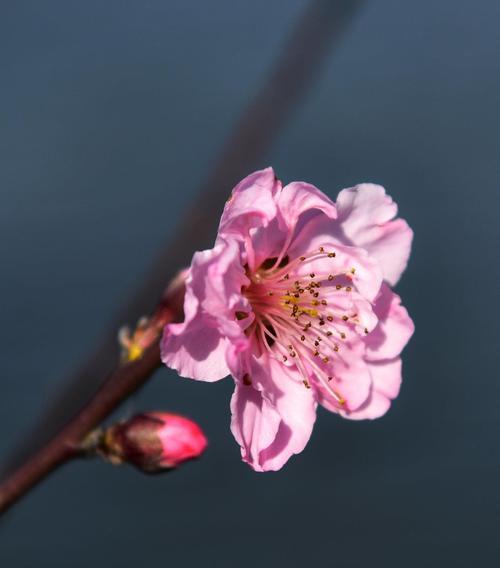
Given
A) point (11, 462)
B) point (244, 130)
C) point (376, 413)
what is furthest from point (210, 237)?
point (11, 462)

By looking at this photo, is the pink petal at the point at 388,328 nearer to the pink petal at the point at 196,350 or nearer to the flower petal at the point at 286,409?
the flower petal at the point at 286,409

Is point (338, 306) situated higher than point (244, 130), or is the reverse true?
point (244, 130)

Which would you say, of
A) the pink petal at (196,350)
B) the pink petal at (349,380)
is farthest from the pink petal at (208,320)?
the pink petal at (349,380)

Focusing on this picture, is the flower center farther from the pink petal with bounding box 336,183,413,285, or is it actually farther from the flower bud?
the flower bud

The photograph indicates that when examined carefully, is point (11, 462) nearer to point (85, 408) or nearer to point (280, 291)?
point (85, 408)

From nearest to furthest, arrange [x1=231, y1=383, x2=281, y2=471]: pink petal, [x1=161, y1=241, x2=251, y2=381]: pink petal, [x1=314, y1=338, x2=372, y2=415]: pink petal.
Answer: [x1=161, y1=241, x2=251, y2=381]: pink petal
[x1=231, y1=383, x2=281, y2=471]: pink petal
[x1=314, y1=338, x2=372, y2=415]: pink petal

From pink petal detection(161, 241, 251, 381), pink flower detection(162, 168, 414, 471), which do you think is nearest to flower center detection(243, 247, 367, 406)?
pink flower detection(162, 168, 414, 471)

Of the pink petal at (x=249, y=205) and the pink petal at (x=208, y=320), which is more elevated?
the pink petal at (x=249, y=205)

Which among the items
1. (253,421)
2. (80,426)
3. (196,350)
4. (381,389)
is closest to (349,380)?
(381,389)
